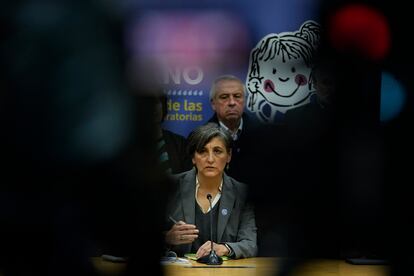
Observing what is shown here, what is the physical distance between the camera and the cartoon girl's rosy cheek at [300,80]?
217cm

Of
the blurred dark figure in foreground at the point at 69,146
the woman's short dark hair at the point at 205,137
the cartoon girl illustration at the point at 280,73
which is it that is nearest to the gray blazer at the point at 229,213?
the woman's short dark hair at the point at 205,137

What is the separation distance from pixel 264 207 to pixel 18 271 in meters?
1.03

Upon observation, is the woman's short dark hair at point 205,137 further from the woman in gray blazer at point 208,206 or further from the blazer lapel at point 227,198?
the blazer lapel at point 227,198

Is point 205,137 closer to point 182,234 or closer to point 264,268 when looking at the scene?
point 182,234

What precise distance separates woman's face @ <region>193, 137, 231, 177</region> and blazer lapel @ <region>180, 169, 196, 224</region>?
0.05 m

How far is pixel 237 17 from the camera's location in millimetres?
2121

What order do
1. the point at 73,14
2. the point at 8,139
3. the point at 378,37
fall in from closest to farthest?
1. the point at 73,14
2. the point at 8,139
3. the point at 378,37

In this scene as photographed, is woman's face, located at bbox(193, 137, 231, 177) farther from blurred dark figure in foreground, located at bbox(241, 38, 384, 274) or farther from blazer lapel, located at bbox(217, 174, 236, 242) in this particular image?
blurred dark figure in foreground, located at bbox(241, 38, 384, 274)

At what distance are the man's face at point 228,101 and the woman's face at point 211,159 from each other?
0.39 feet

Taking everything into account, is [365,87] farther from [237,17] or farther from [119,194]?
[119,194]

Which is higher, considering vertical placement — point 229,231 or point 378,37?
point 378,37

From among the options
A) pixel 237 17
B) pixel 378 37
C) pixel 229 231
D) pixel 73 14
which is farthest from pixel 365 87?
pixel 73 14

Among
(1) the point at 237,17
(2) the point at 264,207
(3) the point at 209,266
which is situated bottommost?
(3) the point at 209,266

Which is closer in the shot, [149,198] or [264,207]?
[149,198]
